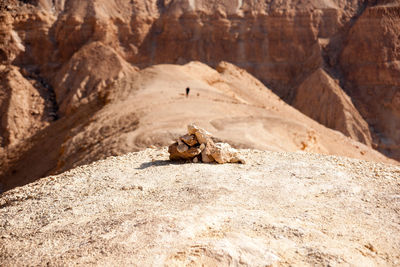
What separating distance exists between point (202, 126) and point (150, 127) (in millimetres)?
1685

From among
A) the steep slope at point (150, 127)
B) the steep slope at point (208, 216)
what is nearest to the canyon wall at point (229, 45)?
the steep slope at point (150, 127)

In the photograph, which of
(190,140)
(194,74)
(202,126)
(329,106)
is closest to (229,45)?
(329,106)

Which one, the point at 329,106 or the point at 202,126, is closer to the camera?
the point at 202,126

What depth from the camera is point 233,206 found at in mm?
5699

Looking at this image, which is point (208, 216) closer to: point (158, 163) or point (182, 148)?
point (182, 148)

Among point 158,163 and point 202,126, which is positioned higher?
point 158,163

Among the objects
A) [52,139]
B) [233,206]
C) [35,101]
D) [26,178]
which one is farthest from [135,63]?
[233,206]

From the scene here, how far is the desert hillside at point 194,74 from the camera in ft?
53.2

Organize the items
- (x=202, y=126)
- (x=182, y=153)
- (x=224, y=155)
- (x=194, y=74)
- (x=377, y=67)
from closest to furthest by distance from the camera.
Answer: (x=224, y=155), (x=182, y=153), (x=202, y=126), (x=194, y=74), (x=377, y=67)

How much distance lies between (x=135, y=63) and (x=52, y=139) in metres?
23.7

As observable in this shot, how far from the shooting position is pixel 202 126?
13.7m

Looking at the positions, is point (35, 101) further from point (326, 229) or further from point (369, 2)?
point (369, 2)

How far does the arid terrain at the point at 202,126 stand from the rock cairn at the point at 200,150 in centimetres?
32

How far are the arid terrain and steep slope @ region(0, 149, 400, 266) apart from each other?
24 millimetres
